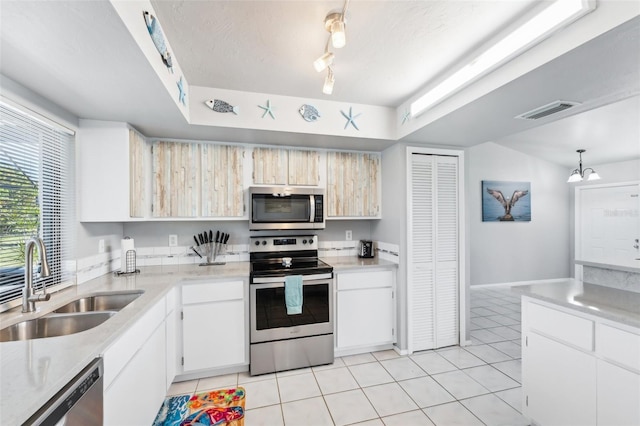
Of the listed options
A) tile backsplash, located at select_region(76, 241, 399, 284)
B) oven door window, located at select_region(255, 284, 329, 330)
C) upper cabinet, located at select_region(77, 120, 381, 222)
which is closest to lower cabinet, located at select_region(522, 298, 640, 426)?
tile backsplash, located at select_region(76, 241, 399, 284)

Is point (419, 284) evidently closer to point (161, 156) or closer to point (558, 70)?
point (558, 70)

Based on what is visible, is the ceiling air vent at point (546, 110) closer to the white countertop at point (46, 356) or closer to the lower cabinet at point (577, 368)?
the lower cabinet at point (577, 368)

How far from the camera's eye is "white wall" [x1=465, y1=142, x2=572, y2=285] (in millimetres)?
5320

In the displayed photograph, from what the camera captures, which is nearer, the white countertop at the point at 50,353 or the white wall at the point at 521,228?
the white countertop at the point at 50,353

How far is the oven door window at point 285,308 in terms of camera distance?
253cm

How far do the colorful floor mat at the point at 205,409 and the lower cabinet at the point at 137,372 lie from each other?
0.17 metres

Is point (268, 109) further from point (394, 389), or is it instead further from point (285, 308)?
point (394, 389)

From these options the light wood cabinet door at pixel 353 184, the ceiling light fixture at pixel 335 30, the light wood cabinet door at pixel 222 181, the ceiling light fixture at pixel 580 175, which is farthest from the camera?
the ceiling light fixture at pixel 580 175

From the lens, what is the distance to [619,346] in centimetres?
139

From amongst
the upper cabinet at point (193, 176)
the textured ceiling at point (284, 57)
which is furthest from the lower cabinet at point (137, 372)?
the textured ceiling at point (284, 57)

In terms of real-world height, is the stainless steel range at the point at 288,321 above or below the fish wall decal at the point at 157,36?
below

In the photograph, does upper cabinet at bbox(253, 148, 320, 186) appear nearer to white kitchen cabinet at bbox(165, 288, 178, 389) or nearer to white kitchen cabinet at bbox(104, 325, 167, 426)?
white kitchen cabinet at bbox(165, 288, 178, 389)

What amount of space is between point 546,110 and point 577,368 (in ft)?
5.41

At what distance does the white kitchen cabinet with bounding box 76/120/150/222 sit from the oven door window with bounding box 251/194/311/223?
3.45ft
